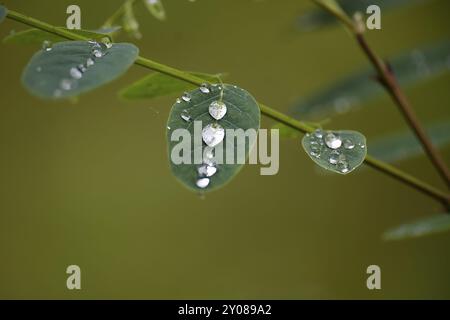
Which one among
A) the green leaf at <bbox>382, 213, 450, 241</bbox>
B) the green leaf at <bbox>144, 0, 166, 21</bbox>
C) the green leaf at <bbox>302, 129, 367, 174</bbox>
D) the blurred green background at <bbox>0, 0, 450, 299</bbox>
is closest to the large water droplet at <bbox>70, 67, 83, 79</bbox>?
the green leaf at <bbox>302, 129, 367, 174</bbox>

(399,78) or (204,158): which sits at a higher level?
(399,78)

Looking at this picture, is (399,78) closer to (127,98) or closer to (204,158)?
(127,98)

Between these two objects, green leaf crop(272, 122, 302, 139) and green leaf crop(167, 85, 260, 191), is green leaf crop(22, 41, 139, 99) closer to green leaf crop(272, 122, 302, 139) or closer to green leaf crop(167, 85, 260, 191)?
green leaf crop(167, 85, 260, 191)

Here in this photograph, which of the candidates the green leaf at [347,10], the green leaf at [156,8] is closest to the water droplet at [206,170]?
the green leaf at [156,8]

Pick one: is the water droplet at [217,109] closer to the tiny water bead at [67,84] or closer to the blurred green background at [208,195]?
the tiny water bead at [67,84]

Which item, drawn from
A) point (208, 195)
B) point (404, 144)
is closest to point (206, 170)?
point (404, 144)
